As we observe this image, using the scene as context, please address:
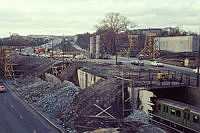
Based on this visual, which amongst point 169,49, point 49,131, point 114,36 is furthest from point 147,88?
point 114,36

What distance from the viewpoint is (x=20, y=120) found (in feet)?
99.4

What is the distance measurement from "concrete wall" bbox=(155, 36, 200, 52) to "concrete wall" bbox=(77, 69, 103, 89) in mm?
34367

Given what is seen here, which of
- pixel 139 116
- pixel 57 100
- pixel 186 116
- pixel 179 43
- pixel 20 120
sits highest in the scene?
pixel 179 43

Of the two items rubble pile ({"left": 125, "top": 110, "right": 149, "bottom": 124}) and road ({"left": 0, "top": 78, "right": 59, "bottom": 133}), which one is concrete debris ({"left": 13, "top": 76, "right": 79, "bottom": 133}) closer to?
road ({"left": 0, "top": 78, "right": 59, "bottom": 133})

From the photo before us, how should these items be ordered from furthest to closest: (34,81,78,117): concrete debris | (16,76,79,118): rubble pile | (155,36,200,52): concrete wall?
(155,36,200,52): concrete wall < (16,76,79,118): rubble pile < (34,81,78,117): concrete debris

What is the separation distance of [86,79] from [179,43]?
3798 centimetres

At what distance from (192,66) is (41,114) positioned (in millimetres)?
35319

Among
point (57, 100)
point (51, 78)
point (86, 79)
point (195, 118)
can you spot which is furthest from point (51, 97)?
point (195, 118)

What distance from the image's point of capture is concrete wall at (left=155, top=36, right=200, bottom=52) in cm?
7025

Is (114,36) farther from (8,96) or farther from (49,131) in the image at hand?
(49,131)

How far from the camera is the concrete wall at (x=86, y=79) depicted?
4219 cm

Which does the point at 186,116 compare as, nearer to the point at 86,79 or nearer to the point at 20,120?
the point at 20,120

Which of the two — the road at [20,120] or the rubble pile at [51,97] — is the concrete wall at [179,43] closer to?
the rubble pile at [51,97]

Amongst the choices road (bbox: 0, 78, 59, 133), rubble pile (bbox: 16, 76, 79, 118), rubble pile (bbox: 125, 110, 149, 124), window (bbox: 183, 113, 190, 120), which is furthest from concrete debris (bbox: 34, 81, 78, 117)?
window (bbox: 183, 113, 190, 120)
